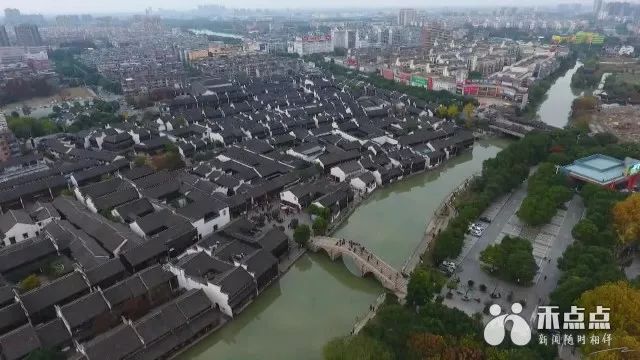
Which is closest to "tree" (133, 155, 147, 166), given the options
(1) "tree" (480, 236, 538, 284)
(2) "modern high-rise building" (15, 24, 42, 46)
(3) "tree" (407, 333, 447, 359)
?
(1) "tree" (480, 236, 538, 284)

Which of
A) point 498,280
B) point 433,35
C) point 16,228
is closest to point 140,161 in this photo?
point 16,228

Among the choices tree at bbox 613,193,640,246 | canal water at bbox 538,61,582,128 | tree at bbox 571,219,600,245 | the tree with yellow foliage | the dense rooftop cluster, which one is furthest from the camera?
canal water at bbox 538,61,582,128

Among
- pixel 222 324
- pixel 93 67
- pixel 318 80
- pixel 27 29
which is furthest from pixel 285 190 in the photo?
pixel 27 29

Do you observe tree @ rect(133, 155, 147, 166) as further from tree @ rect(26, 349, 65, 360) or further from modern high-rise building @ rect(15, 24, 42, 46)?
modern high-rise building @ rect(15, 24, 42, 46)

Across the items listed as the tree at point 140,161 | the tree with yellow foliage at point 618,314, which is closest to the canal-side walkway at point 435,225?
the tree with yellow foliage at point 618,314

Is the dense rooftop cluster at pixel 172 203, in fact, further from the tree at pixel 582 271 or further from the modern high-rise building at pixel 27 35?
the modern high-rise building at pixel 27 35

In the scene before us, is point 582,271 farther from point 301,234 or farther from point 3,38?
point 3,38
